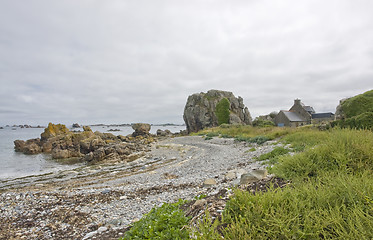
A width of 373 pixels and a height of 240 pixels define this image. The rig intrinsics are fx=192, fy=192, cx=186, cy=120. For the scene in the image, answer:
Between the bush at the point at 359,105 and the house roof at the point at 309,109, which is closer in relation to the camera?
the bush at the point at 359,105

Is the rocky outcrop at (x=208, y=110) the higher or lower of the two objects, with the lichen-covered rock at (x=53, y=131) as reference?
higher

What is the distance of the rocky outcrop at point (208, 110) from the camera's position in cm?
6156

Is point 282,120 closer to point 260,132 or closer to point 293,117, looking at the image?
point 293,117

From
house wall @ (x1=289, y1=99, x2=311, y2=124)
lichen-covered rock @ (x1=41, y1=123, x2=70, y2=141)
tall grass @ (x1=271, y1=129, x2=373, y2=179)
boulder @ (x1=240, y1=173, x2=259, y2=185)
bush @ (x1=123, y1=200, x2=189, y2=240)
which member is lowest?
bush @ (x1=123, y1=200, x2=189, y2=240)

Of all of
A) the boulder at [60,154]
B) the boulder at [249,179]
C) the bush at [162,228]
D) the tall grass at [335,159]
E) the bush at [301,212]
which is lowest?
the boulder at [60,154]

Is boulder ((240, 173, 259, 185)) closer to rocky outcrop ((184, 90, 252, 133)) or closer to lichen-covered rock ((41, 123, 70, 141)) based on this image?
lichen-covered rock ((41, 123, 70, 141))

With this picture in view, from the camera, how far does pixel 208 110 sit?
62.8 metres

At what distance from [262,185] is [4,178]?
63.6ft

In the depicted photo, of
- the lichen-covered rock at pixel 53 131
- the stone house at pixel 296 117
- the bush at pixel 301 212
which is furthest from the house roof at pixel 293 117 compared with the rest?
the lichen-covered rock at pixel 53 131

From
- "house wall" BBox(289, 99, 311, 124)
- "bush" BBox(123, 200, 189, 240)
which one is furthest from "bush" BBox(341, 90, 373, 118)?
"house wall" BBox(289, 99, 311, 124)

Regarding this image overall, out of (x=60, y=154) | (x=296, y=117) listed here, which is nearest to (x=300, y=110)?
(x=296, y=117)

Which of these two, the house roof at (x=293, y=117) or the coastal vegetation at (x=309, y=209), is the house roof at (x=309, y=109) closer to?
the house roof at (x=293, y=117)

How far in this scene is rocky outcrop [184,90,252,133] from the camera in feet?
202

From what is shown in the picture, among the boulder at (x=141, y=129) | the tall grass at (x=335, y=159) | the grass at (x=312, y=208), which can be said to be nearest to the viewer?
the grass at (x=312, y=208)
